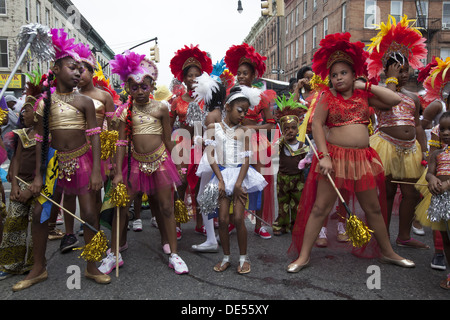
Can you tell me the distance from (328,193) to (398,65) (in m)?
1.87

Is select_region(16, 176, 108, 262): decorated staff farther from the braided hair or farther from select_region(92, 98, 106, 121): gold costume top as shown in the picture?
select_region(92, 98, 106, 121): gold costume top

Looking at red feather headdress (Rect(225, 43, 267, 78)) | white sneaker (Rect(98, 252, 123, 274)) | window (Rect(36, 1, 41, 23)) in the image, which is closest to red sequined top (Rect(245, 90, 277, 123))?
red feather headdress (Rect(225, 43, 267, 78))

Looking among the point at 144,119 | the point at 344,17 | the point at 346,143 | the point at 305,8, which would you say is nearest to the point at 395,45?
the point at 346,143

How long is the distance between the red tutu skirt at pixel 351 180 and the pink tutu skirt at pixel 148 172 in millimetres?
1554

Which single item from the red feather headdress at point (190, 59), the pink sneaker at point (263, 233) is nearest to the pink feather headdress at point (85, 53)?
the red feather headdress at point (190, 59)

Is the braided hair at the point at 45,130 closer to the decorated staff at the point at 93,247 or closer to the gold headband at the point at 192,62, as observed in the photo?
the decorated staff at the point at 93,247

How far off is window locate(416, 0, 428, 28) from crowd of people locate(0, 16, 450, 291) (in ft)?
81.2

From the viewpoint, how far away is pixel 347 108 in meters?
3.62

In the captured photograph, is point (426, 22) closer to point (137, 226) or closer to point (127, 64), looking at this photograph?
point (137, 226)

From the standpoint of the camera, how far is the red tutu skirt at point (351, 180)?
11.8 ft

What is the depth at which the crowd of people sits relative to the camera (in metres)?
3.35

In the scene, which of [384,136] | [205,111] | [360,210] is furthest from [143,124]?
[384,136]

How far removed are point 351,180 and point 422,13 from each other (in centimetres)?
2663

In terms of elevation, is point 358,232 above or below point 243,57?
below
